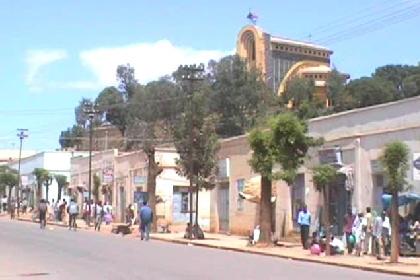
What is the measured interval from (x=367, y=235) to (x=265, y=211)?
6719 mm

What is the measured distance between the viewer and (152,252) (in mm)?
30109

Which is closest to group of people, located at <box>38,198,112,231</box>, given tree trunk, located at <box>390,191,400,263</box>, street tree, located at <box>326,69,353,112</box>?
street tree, located at <box>326,69,353,112</box>

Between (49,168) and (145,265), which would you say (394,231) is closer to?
(145,265)

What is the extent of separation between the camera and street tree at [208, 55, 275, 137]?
8294 cm

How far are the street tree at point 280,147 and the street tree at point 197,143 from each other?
7702 millimetres

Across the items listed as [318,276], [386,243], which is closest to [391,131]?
[386,243]

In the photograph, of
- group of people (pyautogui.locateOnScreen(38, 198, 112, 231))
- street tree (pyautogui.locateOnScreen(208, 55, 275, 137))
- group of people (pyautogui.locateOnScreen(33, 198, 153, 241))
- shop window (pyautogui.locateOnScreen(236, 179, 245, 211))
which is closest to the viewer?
group of people (pyautogui.locateOnScreen(33, 198, 153, 241))

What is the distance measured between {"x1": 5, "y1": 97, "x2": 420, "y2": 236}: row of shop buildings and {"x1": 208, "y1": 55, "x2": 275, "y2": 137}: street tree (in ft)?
65.8

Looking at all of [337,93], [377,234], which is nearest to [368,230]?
[377,234]

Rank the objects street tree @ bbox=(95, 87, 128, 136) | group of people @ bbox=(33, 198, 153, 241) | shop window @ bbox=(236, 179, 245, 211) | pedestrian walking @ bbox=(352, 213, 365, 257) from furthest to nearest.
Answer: street tree @ bbox=(95, 87, 128, 136) → shop window @ bbox=(236, 179, 245, 211) → group of people @ bbox=(33, 198, 153, 241) → pedestrian walking @ bbox=(352, 213, 365, 257)

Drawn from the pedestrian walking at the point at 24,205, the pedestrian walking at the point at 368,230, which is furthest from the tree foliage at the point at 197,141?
the pedestrian walking at the point at 24,205

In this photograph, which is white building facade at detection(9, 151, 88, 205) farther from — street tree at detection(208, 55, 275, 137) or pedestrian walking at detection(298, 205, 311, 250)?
pedestrian walking at detection(298, 205, 311, 250)

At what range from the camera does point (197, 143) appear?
142ft

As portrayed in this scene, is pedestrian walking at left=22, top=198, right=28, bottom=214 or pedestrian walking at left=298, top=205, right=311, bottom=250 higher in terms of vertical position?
pedestrian walking at left=22, top=198, right=28, bottom=214
